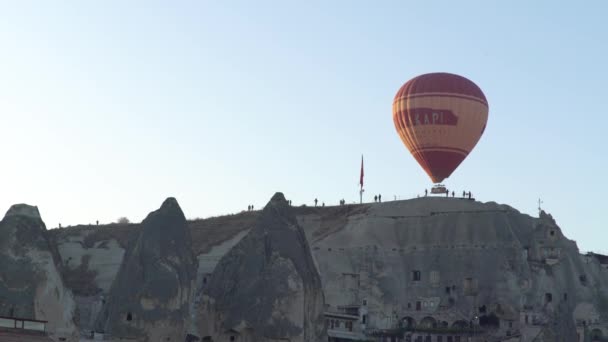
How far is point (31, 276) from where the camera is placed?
3268 inches

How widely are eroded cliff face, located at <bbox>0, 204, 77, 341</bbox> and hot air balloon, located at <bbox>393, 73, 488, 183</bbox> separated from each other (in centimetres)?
3758

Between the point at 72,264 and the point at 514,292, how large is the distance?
50072mm

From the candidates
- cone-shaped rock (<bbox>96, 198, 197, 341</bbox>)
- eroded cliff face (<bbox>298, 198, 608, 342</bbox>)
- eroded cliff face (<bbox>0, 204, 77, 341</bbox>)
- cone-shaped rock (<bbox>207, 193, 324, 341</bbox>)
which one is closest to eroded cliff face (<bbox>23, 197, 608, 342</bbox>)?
eroded cliff face (<bbox>298, 198, 608, 342</bbox>)

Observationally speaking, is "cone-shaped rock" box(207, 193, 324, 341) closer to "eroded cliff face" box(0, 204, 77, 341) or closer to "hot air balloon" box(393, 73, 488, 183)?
"eroded cliff face" box(0, 204, 77, 341)

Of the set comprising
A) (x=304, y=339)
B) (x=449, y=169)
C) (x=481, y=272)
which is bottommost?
(x=304, y=339)

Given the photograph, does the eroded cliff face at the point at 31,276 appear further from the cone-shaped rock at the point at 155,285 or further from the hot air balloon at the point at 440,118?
the hot air balloon at the point at 440,118

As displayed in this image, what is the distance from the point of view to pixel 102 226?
468 feet


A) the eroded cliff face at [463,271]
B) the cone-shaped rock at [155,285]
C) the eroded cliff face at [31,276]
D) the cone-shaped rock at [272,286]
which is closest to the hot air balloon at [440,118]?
the eroded cliff face at [463,271]

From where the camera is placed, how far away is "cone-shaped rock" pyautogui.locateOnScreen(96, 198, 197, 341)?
83375mm

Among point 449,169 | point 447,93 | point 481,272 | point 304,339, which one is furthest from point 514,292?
point 304,339

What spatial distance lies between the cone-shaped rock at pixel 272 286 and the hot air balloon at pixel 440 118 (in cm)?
2025

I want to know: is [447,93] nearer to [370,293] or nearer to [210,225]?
[370,293]

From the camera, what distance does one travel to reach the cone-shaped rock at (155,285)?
83375 mm

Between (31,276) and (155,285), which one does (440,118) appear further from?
(31,276)
